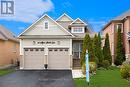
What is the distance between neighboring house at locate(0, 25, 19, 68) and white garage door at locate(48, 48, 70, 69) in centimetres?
642

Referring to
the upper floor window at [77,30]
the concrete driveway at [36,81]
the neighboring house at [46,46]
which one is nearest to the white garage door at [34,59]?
the neighboring house at [46,46]

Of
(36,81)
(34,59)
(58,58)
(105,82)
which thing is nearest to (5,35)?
(34,59)

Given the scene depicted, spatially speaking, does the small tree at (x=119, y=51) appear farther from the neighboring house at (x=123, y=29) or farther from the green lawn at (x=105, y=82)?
the green lawn at (x=105, y=82)

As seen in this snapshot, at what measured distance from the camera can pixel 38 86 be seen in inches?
655

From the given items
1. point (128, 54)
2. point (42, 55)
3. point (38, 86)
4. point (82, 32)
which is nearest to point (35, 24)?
point (42, 55)

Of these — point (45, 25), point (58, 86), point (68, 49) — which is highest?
point (45, 25)

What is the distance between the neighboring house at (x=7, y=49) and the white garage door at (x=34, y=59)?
3.87 metres

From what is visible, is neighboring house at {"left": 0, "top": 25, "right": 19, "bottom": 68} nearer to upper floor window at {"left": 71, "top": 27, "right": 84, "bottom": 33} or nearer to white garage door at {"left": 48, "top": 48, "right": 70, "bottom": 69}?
white garage door at {"left": 48, "top": 48, "right": 70, "bottom": 69}

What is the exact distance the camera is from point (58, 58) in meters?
34.1

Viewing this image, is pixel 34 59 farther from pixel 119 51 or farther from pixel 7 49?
pixel 119 51

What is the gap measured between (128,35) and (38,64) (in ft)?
37.3

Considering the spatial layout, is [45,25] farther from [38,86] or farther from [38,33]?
[38,86]

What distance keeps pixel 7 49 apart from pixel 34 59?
23.6 feet

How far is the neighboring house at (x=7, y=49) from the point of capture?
36.6m
